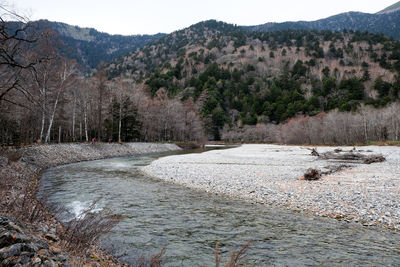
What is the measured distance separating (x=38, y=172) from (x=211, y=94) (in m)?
116

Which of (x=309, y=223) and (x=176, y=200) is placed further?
(x=176, y=200)

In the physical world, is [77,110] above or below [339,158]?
above

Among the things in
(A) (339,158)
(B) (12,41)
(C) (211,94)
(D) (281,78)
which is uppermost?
(D) (281,78)

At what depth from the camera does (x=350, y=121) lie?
203 feet

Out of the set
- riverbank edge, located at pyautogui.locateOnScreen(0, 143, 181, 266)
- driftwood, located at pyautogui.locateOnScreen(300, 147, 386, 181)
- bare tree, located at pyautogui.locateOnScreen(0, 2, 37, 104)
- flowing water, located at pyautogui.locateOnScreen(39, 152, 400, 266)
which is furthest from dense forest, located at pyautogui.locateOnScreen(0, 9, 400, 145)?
driftwood, located at pyautogui.locateOnScreen(300, 147, 386, 181)

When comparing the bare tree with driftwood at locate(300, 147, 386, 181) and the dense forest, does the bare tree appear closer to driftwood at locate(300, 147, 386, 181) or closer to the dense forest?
the dense forest

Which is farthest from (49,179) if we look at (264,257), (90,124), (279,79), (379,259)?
(279,79)

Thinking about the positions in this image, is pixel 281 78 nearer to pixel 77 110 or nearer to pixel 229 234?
pixel 77 110

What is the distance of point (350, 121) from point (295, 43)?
16428 cm

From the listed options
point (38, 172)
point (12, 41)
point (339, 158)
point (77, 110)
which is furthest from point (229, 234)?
point (77, 110)

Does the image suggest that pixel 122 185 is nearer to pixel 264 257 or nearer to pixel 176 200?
pixel 176 200

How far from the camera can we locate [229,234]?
283 inches

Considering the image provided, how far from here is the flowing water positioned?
5.77 metres

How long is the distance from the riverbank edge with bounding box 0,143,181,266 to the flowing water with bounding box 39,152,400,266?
51.3 inches
